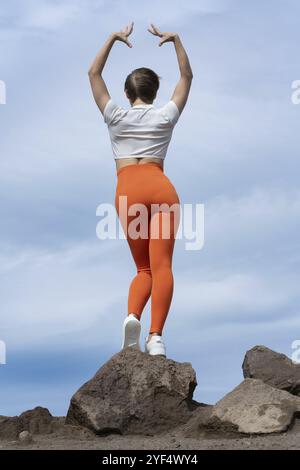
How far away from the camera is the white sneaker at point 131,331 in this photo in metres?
7.42

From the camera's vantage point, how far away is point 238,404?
23.0 feet

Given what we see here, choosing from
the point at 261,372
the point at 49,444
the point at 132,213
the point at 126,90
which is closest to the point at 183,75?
the point at 126,90

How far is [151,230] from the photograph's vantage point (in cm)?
755

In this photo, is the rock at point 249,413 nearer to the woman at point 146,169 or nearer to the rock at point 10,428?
the woman at point 146,169

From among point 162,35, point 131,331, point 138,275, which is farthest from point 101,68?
point 131,331

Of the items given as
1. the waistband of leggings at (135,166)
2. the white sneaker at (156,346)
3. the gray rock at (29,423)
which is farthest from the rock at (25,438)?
the waistband of leggings at (135,166)

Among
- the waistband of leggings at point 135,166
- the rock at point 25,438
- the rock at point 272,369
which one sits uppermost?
the waistband of leggings at point 135,166

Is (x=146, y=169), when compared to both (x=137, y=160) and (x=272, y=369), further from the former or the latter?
(x=272, y=369)

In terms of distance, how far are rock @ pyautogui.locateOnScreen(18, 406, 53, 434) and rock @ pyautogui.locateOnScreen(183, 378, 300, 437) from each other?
1.29 metres

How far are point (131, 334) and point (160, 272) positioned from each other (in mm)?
618

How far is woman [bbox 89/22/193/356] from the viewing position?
296 inches

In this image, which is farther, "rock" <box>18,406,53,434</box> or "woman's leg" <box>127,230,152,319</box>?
"woman's leg" <box>127,230,152,319</box>

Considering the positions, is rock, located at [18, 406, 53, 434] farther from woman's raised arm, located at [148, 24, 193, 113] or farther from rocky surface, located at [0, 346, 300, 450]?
woman's raised arm, located at [148, 24, 193, 113]

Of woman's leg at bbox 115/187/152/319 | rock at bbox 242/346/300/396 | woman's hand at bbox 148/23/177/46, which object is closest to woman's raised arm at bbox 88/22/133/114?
woman's hand at bbox 148/23/177/46
